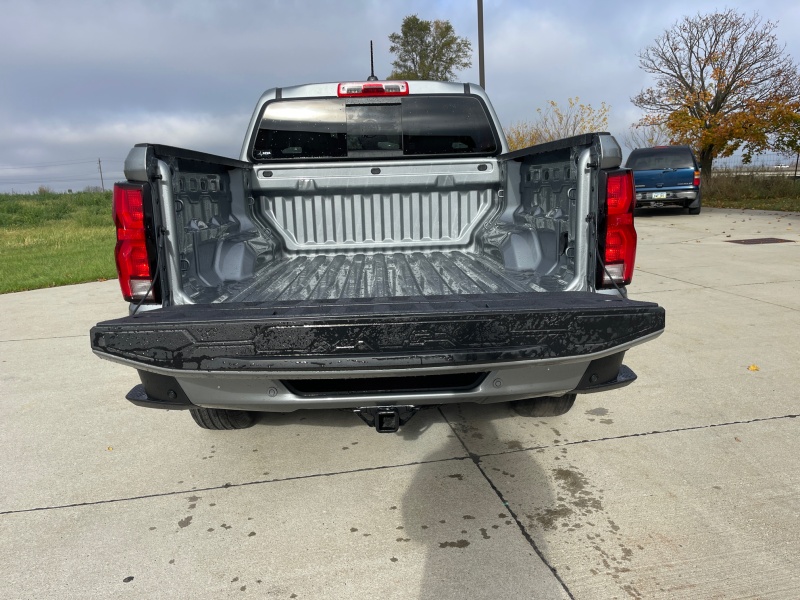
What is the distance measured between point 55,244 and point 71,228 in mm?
5744

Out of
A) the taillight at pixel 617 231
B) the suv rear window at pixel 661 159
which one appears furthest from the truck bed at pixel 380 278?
the suv rear window at pixel 661 159

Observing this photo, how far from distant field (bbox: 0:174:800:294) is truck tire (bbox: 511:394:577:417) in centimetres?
812

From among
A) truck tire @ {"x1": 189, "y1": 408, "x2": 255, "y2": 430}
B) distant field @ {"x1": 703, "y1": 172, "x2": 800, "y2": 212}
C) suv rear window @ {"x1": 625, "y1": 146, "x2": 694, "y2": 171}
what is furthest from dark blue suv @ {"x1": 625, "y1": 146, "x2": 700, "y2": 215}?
truck tire @ {"x1": 189, "y1": 408, "x2": 255, "y2": 430}

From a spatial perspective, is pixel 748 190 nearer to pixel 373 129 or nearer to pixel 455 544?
pixel 373 129

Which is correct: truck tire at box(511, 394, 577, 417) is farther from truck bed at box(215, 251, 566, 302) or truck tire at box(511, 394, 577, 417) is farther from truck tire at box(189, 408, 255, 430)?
truck tire at box(189, 408, 255, 430)

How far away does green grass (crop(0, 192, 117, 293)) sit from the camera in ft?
31.4

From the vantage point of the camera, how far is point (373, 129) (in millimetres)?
4375

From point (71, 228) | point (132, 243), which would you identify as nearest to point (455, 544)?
point (132, 243)

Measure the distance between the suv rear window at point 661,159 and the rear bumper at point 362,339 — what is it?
14.2 meters

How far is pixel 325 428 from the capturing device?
3604 mm

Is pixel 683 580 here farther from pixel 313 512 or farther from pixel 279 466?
pixel 279 466

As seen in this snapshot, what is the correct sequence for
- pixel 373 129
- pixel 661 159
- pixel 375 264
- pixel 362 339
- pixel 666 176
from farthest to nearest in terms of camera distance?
pixel 661 159
pixel 666 176
pixel 373 129
pixel 375 264
pixel 362 339

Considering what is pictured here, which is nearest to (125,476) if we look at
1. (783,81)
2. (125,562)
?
(125,562)

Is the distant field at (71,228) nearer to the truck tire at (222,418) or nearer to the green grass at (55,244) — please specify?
the green grass at (55,244)
